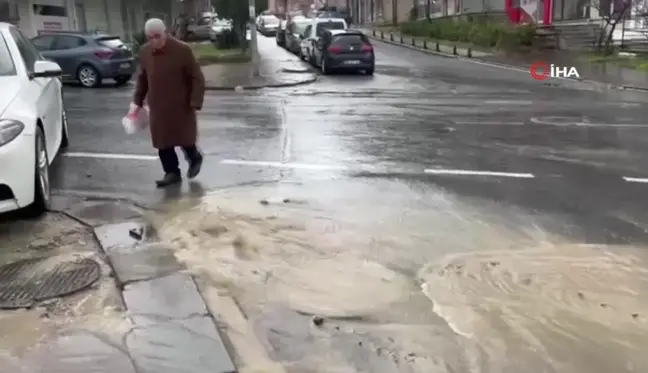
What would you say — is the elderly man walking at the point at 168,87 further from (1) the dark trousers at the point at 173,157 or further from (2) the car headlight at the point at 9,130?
(2) the car headlight at the point at 9,130

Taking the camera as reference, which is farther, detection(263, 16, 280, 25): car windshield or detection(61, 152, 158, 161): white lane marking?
detection(263, 16, 280, 25): car windshield

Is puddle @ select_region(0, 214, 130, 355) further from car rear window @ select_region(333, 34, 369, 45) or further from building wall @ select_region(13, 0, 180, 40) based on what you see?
building wall @ select_region(13, 0, 180, 40)

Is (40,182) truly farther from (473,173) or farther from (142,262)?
(473,173)

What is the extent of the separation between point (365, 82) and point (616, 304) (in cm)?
1749

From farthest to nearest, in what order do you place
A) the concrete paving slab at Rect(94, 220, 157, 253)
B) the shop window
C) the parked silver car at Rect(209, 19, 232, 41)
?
the parked silver car at Rect(209, 19, 232, 41), the shop window, the concrete paving slab at Rect(94, 220, 157, 253)

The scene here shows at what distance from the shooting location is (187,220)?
6457 mm

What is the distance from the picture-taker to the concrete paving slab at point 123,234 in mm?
5734

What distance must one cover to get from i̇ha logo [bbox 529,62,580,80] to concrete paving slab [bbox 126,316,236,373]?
2090 cm


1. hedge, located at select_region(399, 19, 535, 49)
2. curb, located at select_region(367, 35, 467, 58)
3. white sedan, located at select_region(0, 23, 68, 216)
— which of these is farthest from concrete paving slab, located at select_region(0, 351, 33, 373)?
hedge, located at select_region(399, 19, 535, 49)

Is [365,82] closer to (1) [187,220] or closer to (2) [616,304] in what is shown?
(1) [187,220]

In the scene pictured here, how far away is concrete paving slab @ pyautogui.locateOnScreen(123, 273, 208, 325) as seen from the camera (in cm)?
448

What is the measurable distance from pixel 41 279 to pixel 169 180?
280 centimetres

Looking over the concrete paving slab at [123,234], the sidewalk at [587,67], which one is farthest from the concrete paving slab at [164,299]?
A: the sidewalk at [587,67]

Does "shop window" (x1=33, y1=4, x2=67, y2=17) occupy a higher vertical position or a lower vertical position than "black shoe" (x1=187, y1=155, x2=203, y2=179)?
higher
